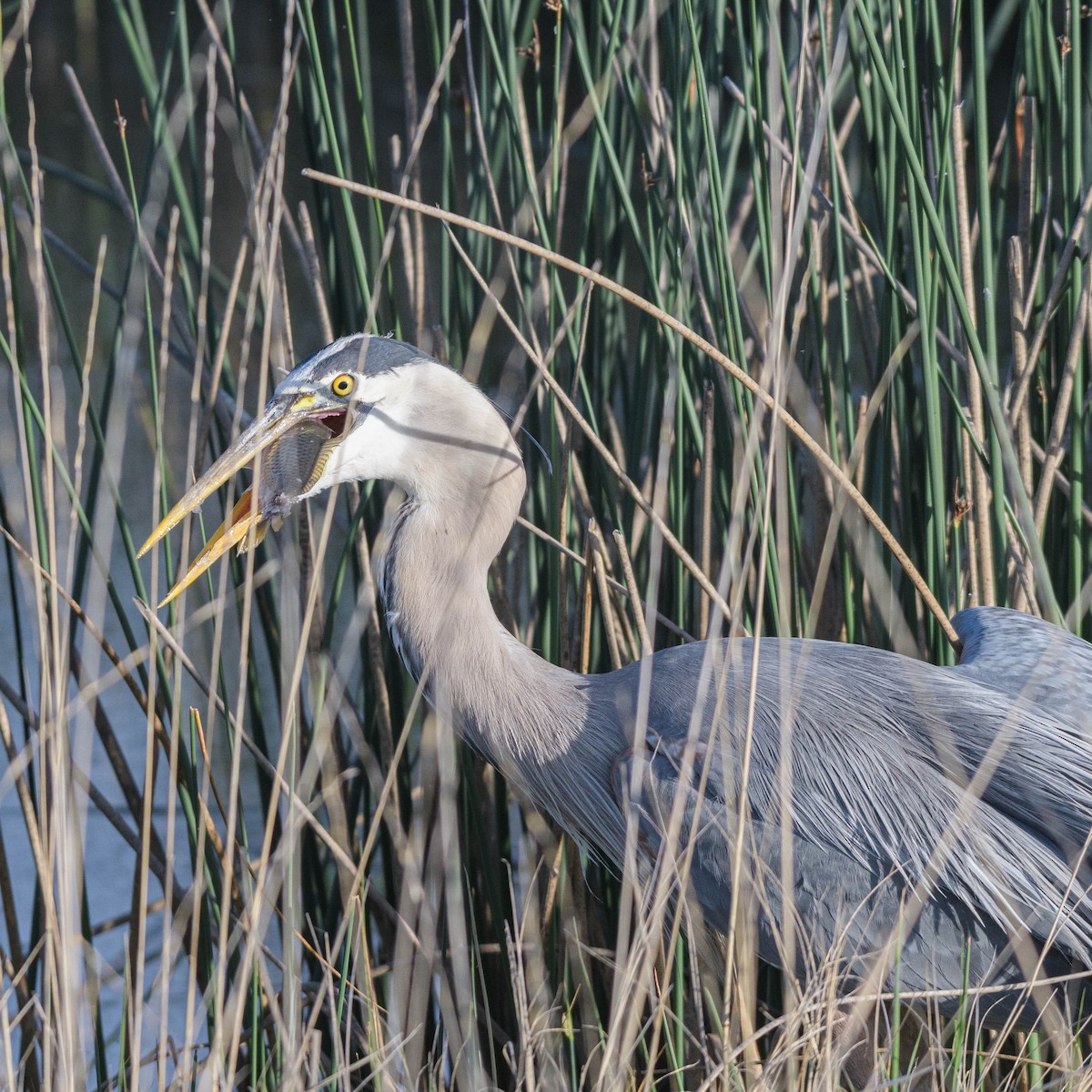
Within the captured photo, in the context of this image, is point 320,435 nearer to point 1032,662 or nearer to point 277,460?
point 277,460

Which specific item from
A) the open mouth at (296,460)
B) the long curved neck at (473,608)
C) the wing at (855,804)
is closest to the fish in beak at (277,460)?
the open mouth at (296,460)

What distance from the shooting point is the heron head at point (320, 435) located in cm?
173

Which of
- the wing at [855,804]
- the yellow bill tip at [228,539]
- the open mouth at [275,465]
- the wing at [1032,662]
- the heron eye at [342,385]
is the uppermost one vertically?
the heron eye at [342,385]

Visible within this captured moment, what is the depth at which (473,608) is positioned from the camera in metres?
1.87

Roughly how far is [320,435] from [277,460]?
0.22 ft

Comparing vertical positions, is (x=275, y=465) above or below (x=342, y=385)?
below

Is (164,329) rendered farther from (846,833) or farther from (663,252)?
(846,833)

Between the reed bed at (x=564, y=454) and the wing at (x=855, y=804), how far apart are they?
0.40 ft

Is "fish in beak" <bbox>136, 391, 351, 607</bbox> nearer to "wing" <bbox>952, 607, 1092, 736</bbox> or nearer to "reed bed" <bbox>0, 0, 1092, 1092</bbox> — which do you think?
"reed bed" <bbox>0, 0, 1092, 1092</bbox>

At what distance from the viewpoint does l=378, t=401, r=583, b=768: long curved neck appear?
1.87 metres

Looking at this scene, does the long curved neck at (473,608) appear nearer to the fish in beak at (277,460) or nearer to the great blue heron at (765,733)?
the great blue heron at (765,733)

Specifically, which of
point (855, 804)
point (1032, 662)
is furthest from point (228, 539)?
point (1032, 662)

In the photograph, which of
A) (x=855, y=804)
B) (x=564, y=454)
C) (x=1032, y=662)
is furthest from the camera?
(x=564, y=454)

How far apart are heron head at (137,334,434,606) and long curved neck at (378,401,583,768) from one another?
0.29 feet
